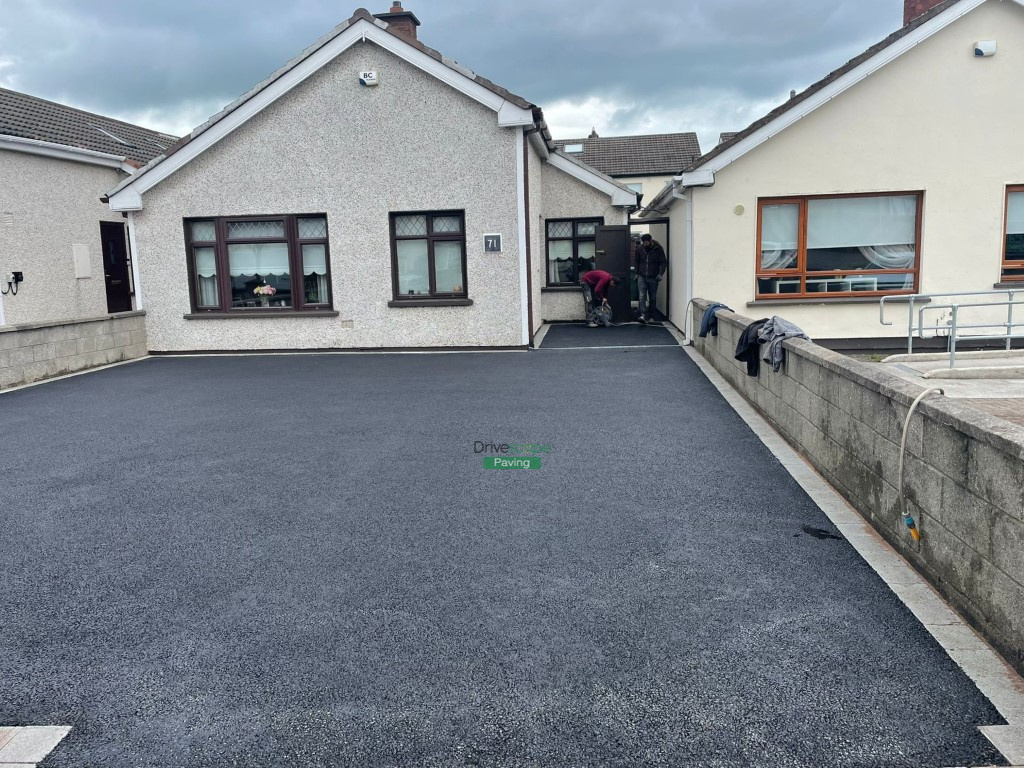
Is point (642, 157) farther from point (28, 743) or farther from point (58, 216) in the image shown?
point (28, 743)

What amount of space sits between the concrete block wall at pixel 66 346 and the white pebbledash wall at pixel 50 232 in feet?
5.65

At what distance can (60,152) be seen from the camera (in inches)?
Answer: 662

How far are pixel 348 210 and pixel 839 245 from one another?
27.6 feet

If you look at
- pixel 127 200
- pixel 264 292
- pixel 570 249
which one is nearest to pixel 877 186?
pixel 570 249

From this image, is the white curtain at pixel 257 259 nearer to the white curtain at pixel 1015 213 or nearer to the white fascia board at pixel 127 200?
the white fascia board at pixel 127 200

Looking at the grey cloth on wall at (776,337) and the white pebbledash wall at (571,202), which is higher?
the white pebbledash wall at (571,202)

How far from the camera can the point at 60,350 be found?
12.9m

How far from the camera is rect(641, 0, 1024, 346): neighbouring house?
13.2 m

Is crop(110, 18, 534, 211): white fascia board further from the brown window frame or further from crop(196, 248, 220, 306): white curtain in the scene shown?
the brown window frame

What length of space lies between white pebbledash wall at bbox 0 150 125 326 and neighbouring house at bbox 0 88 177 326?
19mm

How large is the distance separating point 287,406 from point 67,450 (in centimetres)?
253

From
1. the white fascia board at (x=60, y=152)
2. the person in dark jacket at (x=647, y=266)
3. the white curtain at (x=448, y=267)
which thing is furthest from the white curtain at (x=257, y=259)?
the person in dark jacket at (x=647, y=266)

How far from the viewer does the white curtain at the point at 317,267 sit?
15.1 meters

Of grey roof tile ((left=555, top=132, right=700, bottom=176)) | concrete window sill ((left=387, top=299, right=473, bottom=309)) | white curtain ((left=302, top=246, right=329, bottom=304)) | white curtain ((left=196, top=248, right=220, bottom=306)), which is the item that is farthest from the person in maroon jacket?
grey roof tile ((left=555, top=132, right=700, bottom=176))
